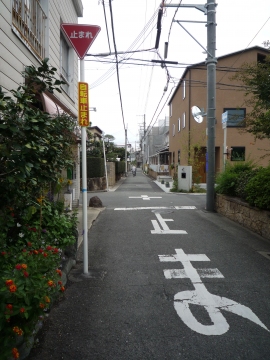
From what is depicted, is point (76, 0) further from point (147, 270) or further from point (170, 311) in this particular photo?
point (170, 311)

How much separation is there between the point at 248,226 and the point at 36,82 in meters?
6.56

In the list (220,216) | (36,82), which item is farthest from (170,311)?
(220,216)

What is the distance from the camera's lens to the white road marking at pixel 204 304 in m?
3.31

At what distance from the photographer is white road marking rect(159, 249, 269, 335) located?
3.31m

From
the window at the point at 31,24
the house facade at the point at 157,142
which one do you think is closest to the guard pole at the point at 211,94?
the window at the point at 31,24

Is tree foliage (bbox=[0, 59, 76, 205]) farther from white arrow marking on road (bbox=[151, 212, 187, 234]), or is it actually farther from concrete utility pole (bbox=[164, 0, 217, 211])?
concrete utility pole (bbox=[164, 0, 217, 211])

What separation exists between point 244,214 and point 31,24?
6840 millimetres

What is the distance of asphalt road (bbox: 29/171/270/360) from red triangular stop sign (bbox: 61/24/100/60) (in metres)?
3.46

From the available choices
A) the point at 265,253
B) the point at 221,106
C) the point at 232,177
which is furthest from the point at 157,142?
the point at 265,253

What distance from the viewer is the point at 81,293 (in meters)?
4.20

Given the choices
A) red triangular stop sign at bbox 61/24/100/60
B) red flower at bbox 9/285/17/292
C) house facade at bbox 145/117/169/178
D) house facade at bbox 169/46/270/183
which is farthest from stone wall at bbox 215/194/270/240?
house facade at bbox 145/117/169/178

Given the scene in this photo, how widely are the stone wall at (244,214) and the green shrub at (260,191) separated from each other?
7.1 inches

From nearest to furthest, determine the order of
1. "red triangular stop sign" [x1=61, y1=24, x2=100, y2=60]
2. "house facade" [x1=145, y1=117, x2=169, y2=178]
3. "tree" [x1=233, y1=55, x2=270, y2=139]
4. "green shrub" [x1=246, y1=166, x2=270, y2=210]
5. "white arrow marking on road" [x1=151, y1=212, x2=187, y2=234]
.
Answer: "red triangular stop sign" [x1=61, y1=24, x2=100, y2=60] → "tree" [x1=233, y1=55, x2=270, y2=139] → "green shrub" [x1=246, y1=166, x2=270, y2=210] → "white arrow marking on road" [x1=151, y1=212, x2=187, y2=234] → "house facade" [x1=145, y1=117, x2=169, y2=178]

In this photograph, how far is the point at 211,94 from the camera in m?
10.8
